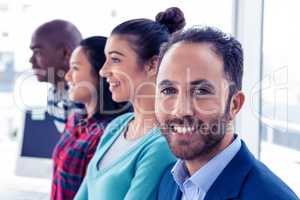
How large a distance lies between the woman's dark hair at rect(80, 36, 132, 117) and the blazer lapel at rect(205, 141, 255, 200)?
0.66 m

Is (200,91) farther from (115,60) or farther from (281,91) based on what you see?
(281,91)

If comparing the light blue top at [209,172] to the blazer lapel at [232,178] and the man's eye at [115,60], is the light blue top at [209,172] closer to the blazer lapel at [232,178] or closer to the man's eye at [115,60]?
the blazer lapel at [232,178]

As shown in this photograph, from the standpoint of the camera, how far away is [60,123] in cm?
173

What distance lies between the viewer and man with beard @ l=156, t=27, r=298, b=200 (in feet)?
2.20

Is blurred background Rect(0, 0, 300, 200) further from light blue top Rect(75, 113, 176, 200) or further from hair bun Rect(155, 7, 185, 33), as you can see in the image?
light blue top Rect(75, 113, 176, 200)

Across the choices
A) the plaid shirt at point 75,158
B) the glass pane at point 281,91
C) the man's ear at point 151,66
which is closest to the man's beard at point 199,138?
the man's ear at point 151,66

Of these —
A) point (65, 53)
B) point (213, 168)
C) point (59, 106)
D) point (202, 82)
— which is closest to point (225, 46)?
point (202, 82)

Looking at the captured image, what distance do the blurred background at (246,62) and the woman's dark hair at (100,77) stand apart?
0.14 meters

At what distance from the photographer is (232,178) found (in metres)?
0.66

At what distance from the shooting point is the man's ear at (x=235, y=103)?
27.8 inches

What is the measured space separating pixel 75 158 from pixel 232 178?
2.27ft

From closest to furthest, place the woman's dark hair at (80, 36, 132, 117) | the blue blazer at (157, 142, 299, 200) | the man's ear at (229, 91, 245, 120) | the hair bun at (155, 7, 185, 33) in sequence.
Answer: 1. the blue blazer at (157, 142, 299, 200)
2. the man's ear at (229, 91, 245, 120)
3. the hair bun at (155, 7, 185, 33)
4. the woman's dark hair at (80, 36, 132, 117)

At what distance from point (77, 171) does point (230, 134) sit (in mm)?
661

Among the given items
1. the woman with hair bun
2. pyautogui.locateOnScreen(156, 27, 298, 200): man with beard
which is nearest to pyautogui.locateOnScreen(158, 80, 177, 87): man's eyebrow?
pyautogui.locateOnScreen(156, 27, 298, 200): man with beard
